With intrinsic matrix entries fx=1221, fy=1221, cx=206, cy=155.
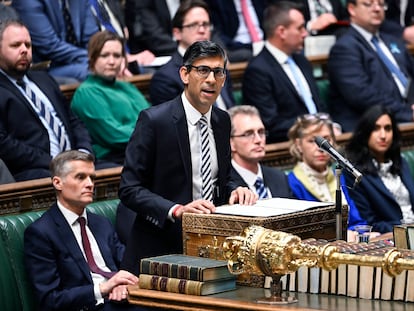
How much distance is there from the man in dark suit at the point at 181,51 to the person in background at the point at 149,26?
26.7 inches

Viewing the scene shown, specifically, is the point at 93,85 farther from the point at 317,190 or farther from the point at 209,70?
the point at 209,70

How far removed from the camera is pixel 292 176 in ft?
23.7

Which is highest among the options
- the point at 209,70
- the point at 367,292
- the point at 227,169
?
the point at 209,70

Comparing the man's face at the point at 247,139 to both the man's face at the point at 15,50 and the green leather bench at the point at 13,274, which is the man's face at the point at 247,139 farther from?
the green leather bench at the point at 13,274

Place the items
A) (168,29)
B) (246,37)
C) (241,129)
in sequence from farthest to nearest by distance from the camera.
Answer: (246,37)
(168,29)
(241,129)

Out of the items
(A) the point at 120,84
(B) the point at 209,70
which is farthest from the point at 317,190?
(B) the point at 209,70

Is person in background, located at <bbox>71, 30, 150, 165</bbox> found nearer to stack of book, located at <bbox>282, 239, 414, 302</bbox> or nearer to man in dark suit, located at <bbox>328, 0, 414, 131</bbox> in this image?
man in dark suit, located at <bbox>328, 0, 414, 131</bbox>

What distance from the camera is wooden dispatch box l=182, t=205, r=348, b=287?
4719 millimetres

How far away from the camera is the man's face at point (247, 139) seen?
6.84m

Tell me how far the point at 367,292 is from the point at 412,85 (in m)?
5.06

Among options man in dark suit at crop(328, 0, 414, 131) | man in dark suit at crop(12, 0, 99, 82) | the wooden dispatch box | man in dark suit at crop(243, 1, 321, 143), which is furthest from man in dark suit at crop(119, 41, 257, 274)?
man in dark suit at crop(328, 0, 414, 131)

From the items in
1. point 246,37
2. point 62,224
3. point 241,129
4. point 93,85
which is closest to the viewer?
point 62,224

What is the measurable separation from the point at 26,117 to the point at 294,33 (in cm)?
245

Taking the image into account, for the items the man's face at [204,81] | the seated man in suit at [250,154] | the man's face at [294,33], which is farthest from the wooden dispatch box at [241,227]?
the man's face at [294,33]
